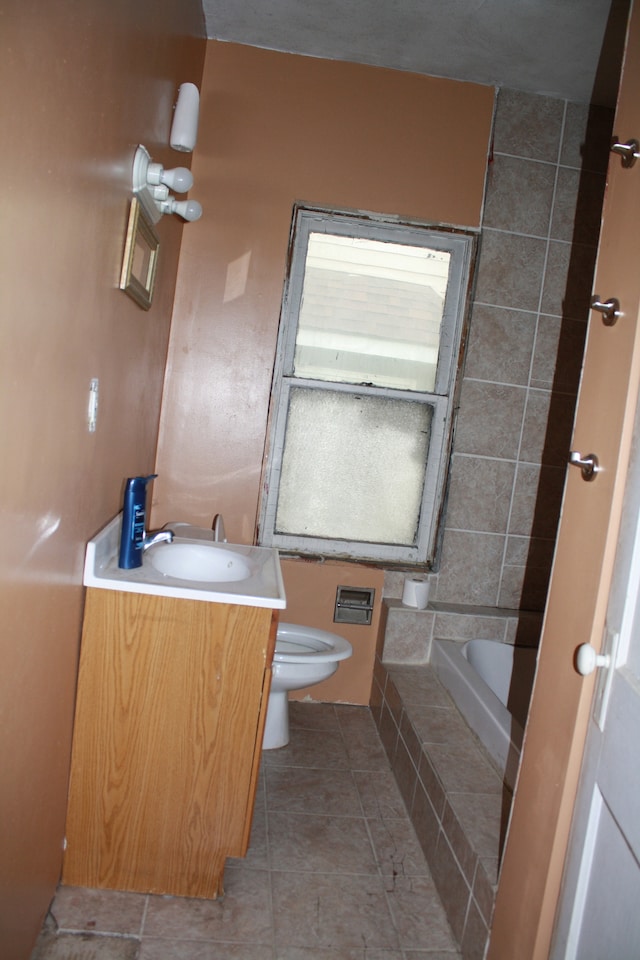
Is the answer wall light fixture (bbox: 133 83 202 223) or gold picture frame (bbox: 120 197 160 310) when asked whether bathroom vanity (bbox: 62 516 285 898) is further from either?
wall light fixture (bbox: 133 83 202 223)

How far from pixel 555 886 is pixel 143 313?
1723 mm

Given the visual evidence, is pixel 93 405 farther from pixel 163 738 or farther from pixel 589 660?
pixel 589 660

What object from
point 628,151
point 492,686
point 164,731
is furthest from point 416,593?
point 628,151

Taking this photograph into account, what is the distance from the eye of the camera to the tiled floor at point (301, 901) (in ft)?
5.46

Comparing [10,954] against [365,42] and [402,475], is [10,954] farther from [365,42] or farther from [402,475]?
[365,42]

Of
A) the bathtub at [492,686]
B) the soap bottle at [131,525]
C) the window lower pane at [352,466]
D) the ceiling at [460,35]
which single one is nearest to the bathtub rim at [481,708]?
the bathtub at [492,686]

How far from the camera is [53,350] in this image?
4.04ft

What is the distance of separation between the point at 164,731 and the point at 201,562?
53 centimetres

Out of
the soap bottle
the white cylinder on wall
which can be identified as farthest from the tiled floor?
the white cylinder on wall

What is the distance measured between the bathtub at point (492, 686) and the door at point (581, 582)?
734 mm

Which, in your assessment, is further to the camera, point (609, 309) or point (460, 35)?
point (460, 35)

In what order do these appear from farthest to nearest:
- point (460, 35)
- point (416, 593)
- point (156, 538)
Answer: point (416, 593), point (460, 35), point (156, 538)

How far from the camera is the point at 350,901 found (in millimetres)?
1892

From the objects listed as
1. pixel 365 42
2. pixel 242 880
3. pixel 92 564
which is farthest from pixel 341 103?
pixel 242 880
